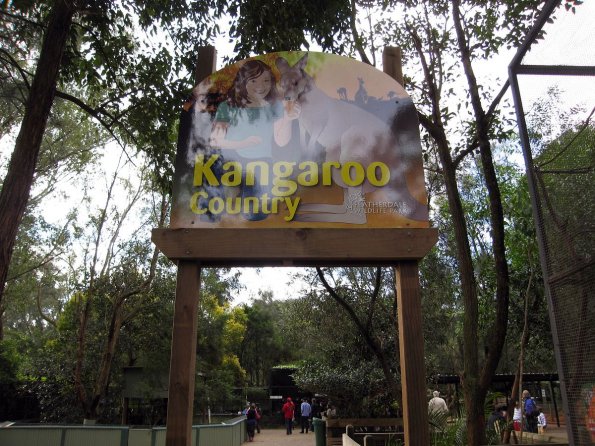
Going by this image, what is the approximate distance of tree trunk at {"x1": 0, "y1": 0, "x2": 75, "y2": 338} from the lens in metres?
5.95

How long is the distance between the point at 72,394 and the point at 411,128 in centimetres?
1879

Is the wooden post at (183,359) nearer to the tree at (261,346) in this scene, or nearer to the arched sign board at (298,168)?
the arched sign board at (298,168)

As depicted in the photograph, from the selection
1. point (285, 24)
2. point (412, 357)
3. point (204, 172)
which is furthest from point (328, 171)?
point (285, 24)

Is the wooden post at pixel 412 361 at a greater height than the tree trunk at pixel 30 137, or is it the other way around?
the tree trunk at pixel 30 137

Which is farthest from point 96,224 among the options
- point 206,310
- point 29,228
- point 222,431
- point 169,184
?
point 169,184

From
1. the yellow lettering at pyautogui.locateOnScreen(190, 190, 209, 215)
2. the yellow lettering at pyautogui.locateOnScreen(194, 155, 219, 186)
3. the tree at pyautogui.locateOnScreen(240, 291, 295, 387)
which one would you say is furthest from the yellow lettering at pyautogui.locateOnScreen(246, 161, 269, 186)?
the tree at pyautogui.locateOnScreen(240, 291, 295, 387)

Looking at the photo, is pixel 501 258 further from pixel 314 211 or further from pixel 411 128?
pixel 314 211

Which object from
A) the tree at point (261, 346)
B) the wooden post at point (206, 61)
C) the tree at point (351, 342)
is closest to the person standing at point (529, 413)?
the tree at point (351, 342)

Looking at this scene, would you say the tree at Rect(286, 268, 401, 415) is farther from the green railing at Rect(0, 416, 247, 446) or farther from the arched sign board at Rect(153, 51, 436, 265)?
the arched sign board at Rect(153, 51, 436, 265)

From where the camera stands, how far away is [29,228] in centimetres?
2344

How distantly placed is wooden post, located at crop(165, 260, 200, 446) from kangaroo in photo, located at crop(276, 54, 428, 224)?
93 centimetres

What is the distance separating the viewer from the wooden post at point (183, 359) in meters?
3.35

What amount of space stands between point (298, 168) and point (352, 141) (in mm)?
489

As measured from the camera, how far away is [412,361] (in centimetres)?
338
